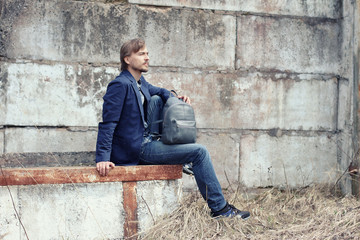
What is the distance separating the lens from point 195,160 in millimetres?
3941

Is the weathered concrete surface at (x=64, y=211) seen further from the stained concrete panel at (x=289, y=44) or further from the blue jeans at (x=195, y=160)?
the stained concrete panel at (x=289, y=44)

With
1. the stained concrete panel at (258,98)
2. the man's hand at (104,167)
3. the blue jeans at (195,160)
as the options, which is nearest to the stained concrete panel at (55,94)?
the stained concrete panel at (258,98)

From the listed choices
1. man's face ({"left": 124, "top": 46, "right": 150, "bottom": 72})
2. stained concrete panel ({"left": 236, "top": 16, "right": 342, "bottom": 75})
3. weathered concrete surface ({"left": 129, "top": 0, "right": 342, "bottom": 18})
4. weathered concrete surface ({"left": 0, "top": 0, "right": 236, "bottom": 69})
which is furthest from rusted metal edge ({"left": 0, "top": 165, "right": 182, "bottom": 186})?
weathered concrete surface ({"left": 129, "top": 0, "right": 342, "bottom": 18})

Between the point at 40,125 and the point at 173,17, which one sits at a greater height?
the point at 173,17

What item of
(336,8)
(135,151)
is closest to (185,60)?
(135,151)

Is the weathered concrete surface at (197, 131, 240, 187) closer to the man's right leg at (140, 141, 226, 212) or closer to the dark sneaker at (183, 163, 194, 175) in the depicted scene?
the dark sneaker at (183, 163, 194, 175)

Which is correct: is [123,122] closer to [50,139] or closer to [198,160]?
A: [198,160]

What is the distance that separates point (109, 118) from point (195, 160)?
2.45ft

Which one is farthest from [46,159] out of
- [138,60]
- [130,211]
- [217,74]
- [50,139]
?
[217,74]

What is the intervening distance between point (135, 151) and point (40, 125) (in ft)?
3.97

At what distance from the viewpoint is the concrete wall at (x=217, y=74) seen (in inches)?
184

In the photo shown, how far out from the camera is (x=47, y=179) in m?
3.70

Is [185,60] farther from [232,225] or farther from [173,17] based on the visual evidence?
[232,225]

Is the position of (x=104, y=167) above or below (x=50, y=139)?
below
